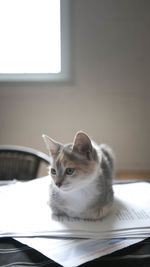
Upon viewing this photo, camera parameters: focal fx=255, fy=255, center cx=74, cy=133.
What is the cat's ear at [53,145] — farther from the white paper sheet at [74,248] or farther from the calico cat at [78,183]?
the white paper sheet at [74,248]

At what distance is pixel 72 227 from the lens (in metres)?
0.59

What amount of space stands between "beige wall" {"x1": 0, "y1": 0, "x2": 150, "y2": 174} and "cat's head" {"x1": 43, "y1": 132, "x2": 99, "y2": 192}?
1497 millimetres

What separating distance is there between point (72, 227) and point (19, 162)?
2.28ft

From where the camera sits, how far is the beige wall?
6.74 feet

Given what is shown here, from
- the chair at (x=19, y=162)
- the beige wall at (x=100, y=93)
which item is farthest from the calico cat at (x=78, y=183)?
the beige wall at (x=100, y=93)

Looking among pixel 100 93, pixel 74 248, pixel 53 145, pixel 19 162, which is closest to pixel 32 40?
pixel 100 93

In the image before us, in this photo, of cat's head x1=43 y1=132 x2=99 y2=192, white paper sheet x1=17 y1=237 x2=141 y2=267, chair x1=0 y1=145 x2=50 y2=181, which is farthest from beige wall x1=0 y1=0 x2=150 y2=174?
white paper sheet x1=17 y1=237 x2=141 y2=267

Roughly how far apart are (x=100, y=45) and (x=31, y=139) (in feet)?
3.19

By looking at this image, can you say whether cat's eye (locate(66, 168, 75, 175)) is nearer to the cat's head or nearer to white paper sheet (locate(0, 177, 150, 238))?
the cat's head

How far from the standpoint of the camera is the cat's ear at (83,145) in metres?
0.64

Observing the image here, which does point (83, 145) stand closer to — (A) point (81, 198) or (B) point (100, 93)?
(A) point (81, 198)

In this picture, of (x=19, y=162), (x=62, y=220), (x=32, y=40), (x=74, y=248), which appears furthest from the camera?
(x=32, y=40)

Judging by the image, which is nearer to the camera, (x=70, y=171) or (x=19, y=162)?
(x=70, y=171)

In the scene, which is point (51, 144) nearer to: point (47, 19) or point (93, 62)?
point (93, 62)
